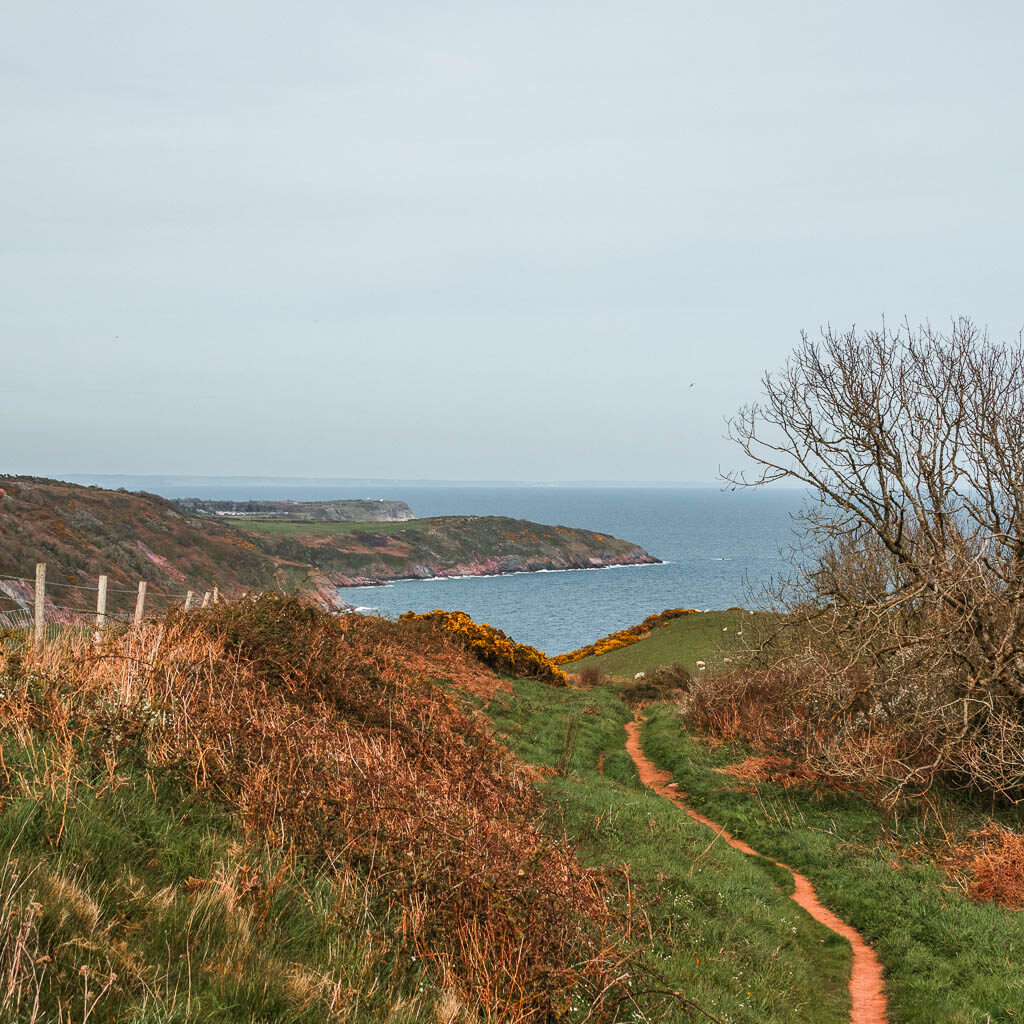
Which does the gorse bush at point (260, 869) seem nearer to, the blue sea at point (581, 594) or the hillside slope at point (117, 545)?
the hillside slope at point (117, 545)

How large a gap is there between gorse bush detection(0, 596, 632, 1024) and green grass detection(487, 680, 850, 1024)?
48.8 inches

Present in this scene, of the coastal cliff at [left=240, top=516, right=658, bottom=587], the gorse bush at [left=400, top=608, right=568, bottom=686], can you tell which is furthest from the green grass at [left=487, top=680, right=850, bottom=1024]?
the coastal cliff at [left=240, top=516, right=658, bottom=587]

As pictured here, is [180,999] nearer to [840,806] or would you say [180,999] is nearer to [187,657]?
[187,657]

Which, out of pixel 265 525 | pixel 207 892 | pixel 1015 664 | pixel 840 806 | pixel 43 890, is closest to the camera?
pixel 43 890

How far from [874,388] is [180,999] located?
1672 cm

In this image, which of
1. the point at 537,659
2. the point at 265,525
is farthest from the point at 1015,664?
the point at 265,525

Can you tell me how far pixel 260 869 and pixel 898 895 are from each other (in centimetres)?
975

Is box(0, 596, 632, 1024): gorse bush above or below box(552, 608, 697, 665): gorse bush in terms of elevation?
above

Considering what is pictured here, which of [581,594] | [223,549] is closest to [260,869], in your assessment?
[223,549]

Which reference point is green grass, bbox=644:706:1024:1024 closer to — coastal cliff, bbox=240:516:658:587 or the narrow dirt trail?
the narrow dirt trail

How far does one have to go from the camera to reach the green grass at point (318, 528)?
126 meters

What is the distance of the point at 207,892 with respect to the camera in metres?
4.92

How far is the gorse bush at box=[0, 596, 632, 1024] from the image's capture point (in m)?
4.15

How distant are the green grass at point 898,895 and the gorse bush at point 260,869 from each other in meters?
4.25
